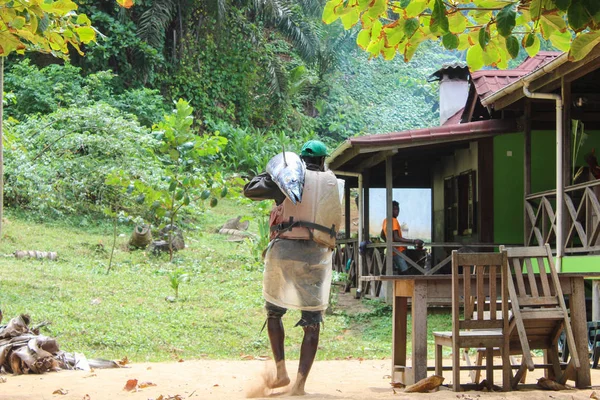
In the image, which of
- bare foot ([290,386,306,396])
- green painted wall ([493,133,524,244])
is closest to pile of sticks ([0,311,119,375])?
bare foot ([290,386,306,396])

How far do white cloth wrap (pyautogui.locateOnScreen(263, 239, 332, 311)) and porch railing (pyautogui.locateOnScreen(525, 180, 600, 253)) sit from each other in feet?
16.0

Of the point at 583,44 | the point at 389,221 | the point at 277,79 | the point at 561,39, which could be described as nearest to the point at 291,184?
the point at 561,39

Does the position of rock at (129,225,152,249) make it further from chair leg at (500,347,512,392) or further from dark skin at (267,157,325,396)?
chair leg at (500,347,512,392)

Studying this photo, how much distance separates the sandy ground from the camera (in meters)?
5.94

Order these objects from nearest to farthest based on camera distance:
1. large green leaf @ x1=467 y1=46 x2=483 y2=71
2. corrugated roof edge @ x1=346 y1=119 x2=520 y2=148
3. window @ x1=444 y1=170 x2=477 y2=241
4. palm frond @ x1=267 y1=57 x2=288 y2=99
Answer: large green leaf @ x1=467 y1=46 x2=483 y2=71
corrugated roof edge @ x1=346 y1=119 x2=520 y2=148
window @ x1=444 y1=170 x2=477 y2=241
palm frond @ x1=267 y1=57 x2=288 y2=99

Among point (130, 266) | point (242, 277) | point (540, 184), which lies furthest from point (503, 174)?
point (130, 266)

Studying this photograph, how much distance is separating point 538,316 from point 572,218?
4472mm

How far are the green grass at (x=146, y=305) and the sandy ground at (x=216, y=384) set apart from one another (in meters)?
1.21

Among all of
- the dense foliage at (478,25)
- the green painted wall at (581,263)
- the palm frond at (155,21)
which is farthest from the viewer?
the palm frond at (155,21)

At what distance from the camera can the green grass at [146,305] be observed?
1026 centimetres

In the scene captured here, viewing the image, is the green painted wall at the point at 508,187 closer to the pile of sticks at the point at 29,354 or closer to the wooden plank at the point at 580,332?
the wooden plank at the point at 580,332

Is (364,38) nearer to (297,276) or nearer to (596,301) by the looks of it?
(297,276)

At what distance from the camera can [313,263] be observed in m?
6.11

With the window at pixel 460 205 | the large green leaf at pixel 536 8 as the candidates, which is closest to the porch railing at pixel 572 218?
the window at pixel 460 205
